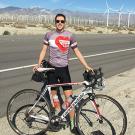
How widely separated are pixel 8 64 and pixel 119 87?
628 cm

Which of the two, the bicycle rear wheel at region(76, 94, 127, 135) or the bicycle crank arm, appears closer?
the bicycle rear wheel at region(76, 94, 127, 135)

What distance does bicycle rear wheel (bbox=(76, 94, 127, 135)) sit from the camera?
7621 millimetres

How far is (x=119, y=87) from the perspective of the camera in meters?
13.7

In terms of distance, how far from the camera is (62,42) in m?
7.97

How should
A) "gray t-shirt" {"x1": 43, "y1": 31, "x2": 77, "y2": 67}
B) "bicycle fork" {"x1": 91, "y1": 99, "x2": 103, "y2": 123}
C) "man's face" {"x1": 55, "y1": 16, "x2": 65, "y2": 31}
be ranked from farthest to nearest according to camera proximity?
"gray t-shirt" {"x1": 43, "y1": 31, "x2": 77, "y2": 67}
"man's face" {"x1": 55, "y1": 16, "x2": 65, "y2": 31}
"bicycle fork" {"x1": 91, "y1": 99, "x2": 103, "y2": 123}

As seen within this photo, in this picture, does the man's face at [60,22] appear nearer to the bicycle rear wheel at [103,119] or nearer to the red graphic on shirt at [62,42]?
the red graphic on shirt at [62,42]

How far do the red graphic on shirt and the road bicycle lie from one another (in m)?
0.42

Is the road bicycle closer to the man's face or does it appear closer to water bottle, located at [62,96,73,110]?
water bottle, located at [62,96,73,110]

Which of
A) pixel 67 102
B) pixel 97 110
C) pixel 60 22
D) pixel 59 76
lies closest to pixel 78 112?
pixel 97 110

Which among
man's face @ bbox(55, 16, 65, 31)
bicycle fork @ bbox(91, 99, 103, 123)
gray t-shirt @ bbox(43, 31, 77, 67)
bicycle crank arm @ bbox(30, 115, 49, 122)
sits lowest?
bicycle crank arm @ bbox(30, 115, 49, 122)

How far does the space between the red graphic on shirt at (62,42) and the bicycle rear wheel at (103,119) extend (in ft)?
3.45

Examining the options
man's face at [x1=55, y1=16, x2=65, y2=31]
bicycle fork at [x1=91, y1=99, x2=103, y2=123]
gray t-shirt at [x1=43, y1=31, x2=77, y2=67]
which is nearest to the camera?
bicycle fork at [x1=91, y1=99, x2=103, y2=123]

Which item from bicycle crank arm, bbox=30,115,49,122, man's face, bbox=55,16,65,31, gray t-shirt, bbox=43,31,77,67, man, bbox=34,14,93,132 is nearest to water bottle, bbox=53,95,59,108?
man, bbox=34,14,93,132

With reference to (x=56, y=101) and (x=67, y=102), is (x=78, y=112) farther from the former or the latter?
(x=56, y=101)
